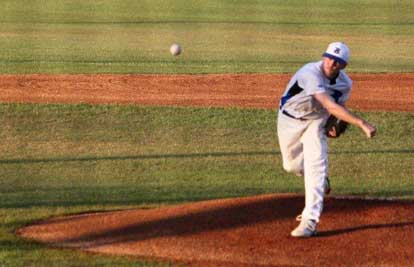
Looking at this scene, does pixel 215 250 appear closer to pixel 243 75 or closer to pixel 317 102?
pixel 317 102

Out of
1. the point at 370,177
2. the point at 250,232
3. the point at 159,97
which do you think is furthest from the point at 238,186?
the point at 159,97

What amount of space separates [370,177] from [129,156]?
2875 mm

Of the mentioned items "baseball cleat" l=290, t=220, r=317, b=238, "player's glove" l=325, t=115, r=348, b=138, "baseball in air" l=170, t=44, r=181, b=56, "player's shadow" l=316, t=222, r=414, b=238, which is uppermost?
"player's glove" l=325, t=115, r=348, b=138

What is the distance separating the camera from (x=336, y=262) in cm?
746

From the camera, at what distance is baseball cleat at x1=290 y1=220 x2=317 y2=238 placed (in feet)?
25.9

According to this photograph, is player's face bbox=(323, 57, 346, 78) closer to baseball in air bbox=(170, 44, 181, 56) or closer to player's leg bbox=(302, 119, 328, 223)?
player's leg bbox=(302, 119, 328, 223)

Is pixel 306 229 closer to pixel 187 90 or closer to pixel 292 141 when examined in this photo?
pixel 292 141

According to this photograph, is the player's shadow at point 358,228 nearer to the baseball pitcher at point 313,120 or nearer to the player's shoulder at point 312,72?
the baseball pitcher at point 313,120

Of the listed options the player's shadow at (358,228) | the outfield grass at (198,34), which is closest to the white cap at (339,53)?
the player's shadow at (358,228)

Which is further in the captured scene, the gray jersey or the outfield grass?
the outfield grass

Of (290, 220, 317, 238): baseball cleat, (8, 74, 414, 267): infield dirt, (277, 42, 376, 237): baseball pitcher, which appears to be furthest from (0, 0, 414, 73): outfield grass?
(290, 220, 317, 238): baseball cleat

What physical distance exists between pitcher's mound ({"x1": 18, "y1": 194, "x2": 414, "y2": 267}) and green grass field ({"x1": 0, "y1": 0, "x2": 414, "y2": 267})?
31 centimetres

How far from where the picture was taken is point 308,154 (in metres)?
8.02

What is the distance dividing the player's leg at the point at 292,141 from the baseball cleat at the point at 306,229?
67cm
